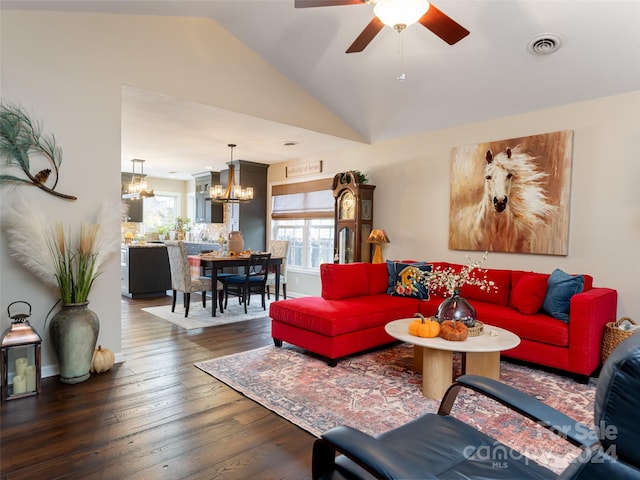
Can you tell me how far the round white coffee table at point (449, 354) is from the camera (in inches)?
103

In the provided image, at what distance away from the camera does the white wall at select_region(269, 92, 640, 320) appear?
3.49m

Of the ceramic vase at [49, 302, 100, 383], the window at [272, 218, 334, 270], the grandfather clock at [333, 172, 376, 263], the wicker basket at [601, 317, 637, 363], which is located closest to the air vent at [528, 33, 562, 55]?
the wicker basket at [601, 317, 637, 363]

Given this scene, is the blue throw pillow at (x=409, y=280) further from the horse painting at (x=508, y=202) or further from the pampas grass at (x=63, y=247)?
the pampas grass at (x=63, y=247)

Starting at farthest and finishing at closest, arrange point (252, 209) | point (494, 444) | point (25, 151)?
point (252, 209) → point (25, 151) → point (494, 444)

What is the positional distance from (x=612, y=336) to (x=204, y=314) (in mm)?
4629

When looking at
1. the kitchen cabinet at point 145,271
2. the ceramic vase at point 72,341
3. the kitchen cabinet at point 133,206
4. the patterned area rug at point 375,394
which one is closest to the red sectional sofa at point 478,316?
the patterned area rug at point 375,394

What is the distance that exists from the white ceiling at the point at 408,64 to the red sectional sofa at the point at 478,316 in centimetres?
193

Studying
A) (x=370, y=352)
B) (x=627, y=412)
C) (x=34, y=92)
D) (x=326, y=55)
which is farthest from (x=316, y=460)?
(x=326, y=55)

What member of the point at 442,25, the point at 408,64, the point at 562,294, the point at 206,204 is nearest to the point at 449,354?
the point at 562,294

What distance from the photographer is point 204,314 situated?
530 centimetres

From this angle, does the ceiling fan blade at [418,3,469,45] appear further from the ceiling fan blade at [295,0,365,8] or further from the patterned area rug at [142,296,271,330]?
the patterned area rug at [142,296,271,330]

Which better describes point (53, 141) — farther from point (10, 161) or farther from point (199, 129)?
point (199, 129)

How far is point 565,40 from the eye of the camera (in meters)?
3.17

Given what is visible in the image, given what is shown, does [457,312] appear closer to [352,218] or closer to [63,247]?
[352,218]
